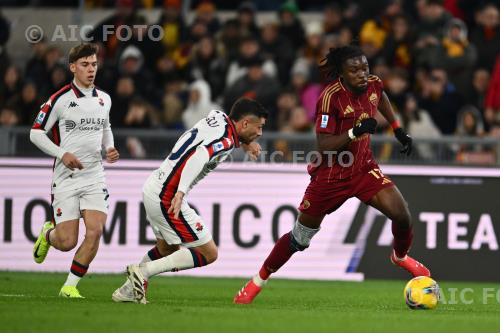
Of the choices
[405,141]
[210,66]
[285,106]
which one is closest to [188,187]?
[405,141]

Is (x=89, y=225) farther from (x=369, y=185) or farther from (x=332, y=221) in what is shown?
(x=332, y=221)

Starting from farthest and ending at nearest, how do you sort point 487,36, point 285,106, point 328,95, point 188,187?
1. point 487,36
2. point 285,106
3. point 328,95
4. point 188,187

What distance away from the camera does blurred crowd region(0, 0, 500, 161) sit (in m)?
18.0

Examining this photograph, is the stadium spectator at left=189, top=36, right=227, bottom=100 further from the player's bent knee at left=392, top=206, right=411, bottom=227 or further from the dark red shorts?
the player's bent knee at left=392, top=206, right=411, bottom=227

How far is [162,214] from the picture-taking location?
10906 mm

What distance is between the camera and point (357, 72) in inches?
451

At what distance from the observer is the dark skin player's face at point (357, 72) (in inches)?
450

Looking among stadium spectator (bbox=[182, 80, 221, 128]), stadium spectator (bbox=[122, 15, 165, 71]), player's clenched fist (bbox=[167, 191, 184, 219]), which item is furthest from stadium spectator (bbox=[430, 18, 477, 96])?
player's clenched fist (bbox=[167, 191, 184, 219])

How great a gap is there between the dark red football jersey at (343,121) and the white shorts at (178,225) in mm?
1459

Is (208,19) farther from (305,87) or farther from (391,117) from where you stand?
(391,117)

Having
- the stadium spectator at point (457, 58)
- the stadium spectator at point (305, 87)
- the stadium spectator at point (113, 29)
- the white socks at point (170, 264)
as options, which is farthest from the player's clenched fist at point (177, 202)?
the stadium spectator at point (113, 29)

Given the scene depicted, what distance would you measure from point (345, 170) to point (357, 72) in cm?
98

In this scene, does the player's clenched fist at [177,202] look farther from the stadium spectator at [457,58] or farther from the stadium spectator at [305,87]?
the stadium spectator at [457,58]

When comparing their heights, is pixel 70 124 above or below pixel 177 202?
above
